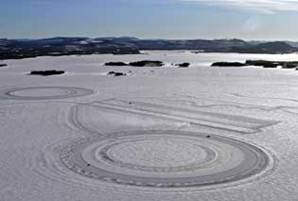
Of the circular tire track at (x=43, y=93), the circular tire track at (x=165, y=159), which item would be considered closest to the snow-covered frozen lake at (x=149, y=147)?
the circular tire track at (x=165, y=159)

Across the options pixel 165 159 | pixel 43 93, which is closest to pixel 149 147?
pixel 165 159

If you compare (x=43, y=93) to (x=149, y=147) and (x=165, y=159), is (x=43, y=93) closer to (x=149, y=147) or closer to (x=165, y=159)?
(x=149, y=147)

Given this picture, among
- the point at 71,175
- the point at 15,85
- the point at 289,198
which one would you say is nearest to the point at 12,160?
the point at 71,175

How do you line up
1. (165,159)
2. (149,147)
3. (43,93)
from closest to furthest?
(165,159) → (149,147) → (43,93)

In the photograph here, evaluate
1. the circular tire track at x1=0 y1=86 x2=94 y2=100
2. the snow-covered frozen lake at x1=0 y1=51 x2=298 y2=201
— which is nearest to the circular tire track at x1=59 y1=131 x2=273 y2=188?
the snow-covered frozen lake at x1=0 y1=51 x2=298 y2=201

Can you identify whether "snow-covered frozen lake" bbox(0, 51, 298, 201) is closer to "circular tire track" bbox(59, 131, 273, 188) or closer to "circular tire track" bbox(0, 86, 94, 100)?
"circular tire track" bbox(59, 131, 273, 188)
